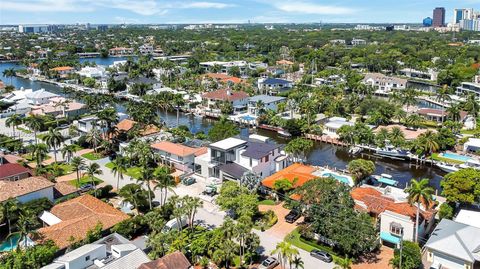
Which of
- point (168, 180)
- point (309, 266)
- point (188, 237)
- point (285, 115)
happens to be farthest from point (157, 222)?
point (285, 115)

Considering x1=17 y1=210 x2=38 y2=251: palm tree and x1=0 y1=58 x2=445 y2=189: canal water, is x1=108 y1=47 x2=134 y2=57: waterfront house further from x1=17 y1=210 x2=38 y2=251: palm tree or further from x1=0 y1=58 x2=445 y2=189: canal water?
x1=17 y1=210 x2=38 y2=251: palm tree

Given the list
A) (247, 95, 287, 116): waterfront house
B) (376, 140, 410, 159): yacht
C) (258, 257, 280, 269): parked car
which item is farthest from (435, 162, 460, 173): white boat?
(247, 95, 287, 116): waterfront house

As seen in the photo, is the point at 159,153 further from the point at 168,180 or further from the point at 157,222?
the point at 157,222

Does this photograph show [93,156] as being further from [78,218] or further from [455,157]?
[455,157]

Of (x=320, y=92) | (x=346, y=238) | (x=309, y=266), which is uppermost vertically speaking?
(x=320, y=92)

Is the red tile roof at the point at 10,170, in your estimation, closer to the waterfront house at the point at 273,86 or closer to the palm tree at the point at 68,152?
the palm tree at the point at 68,152

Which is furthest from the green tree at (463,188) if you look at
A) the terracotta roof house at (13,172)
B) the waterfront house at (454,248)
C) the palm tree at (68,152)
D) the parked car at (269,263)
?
the terracotta roof house at (13,172)
